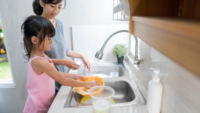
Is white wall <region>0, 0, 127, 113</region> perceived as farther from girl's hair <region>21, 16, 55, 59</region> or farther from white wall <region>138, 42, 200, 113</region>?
white wall <region>138, 42, 200, 113</region>

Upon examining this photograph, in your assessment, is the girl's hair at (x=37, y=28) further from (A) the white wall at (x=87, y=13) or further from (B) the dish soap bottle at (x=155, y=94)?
(A) the white wall at (x=87, y=13)

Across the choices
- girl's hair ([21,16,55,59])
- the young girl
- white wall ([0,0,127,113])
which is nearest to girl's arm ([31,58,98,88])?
the young girl

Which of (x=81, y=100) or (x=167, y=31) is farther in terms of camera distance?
(x=81, y=100)

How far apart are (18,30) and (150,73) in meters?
1.83

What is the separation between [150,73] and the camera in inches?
35.7

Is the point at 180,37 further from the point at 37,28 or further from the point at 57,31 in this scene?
the point at 57,31

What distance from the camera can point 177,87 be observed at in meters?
0.59

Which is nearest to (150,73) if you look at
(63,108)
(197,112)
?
(197,112)

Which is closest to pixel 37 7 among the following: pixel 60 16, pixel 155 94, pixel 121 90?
pixel 60 16

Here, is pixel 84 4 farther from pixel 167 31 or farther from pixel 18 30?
pixel 167 31

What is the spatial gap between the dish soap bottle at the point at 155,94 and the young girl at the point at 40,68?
1.43 ft

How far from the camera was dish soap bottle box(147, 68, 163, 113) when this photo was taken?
702mm

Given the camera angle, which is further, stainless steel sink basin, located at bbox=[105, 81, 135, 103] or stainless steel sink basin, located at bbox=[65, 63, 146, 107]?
stainless steel sink basin, located at bbox=[105, 81, 135, 103]

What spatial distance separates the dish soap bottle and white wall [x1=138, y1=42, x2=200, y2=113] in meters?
0.02
